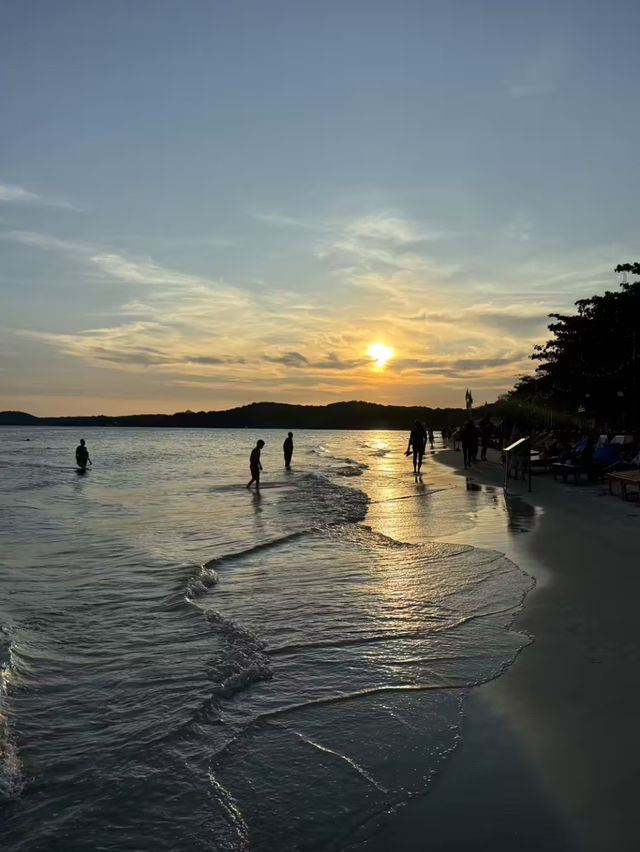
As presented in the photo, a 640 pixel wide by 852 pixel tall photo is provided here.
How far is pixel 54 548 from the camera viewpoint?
13273mm

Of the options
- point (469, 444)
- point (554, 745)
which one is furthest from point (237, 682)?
point (469, 444)

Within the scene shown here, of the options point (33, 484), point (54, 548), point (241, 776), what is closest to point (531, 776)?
point (241, 776)

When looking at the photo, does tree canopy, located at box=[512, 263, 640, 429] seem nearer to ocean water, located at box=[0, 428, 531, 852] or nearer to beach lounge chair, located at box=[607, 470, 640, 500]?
beach lounge chair, located at box=[607, 470, 640, 500]

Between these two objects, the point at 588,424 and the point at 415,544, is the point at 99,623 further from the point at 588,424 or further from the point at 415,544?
the point at 588,424

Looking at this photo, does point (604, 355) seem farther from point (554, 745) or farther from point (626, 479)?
point (554, 745)

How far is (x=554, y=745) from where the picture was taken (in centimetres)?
414

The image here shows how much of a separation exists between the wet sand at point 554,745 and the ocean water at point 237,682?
0.60 feet

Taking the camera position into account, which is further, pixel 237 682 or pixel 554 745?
pixel 237 682

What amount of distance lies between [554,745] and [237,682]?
2.46 metres

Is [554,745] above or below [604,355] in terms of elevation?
below

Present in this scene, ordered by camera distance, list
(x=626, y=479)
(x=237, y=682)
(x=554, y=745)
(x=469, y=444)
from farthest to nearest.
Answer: (x=469, y=444)
(x=626, y=479)
(x=237, y=682)
(x=554, y=745)

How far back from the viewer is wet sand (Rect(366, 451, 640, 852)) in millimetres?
3264

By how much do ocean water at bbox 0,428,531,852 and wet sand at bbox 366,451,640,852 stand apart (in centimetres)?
18

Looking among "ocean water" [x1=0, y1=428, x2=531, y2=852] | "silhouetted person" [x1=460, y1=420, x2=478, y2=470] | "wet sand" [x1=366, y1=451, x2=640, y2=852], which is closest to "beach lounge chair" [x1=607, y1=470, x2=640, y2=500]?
"ocean water" [x1=0, y1=428, x2=531, y2=852]
